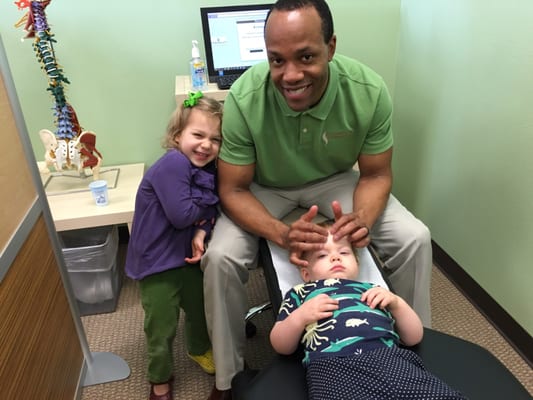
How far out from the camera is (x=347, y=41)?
2.19m

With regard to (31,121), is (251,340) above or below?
below

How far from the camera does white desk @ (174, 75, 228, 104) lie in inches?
69.1

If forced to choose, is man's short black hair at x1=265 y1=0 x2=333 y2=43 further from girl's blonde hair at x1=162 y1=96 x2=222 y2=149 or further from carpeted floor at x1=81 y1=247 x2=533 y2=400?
carpeted floor at x1=81 y1=247 x2=533 y2=400

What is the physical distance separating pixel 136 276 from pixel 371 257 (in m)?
0.71

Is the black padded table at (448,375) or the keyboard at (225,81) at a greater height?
the keyboard at (225,81)

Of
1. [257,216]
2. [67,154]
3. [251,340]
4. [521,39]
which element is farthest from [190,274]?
[521,39]

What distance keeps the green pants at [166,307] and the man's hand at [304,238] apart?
0.35 metres

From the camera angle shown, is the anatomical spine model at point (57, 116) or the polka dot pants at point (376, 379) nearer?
the polka dot pants at point (376, 379)

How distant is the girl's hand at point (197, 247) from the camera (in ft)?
4.48

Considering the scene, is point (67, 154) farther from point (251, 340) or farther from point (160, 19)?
point (251, 340)

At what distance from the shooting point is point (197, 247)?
1.38 m

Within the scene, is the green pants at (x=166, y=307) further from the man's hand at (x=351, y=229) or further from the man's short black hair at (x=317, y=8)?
the man's short black hair at (x=317, y=8)

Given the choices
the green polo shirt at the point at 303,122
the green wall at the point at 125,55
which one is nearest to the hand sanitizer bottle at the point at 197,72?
the green wall at the point at 125,55

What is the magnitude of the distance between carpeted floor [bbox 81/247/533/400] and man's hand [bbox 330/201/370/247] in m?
0.66
